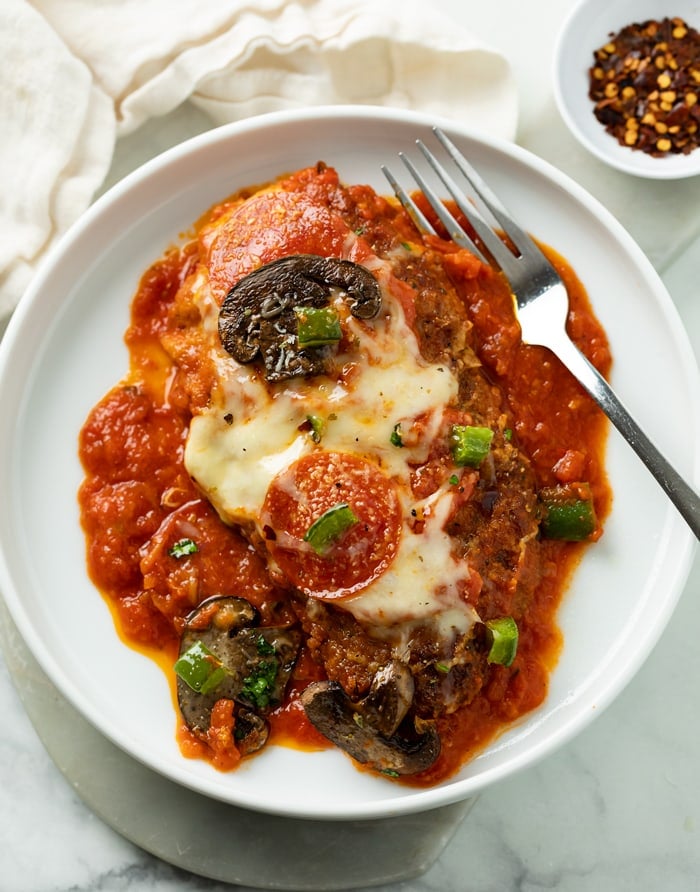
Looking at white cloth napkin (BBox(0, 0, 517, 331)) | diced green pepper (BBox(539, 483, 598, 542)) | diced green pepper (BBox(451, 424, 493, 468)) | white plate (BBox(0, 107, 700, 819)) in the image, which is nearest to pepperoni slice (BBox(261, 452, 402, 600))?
diced green pepper (BBox(451, 424, 493, 468))

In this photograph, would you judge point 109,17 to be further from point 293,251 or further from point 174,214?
point 293,251

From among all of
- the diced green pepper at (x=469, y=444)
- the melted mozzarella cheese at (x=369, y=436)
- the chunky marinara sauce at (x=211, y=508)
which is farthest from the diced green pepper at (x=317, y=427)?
the chunky marinara sauce at (x=211, y=508)

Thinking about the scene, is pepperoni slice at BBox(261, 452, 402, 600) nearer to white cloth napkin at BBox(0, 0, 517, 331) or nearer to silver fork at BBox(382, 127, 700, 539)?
silver fork at BBox(382, 127, 700, 539)

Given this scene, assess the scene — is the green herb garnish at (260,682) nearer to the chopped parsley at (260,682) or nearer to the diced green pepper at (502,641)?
the chopped parsley at (260,682)

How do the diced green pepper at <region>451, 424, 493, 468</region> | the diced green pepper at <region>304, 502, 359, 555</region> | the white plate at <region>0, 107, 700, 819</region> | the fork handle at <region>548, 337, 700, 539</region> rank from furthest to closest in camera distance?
the white plate at <region>0, 107, 700, 819</region> < the fork handle at <region>548, 337, 700, 539</region> < the diced green pepper at <region>451, 424, 493, 468</region> < the diced green pepper at <region>304, 502, 359, 555</region>

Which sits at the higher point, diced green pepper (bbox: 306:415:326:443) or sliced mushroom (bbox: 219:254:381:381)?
sliced mushroom (bbox: 219:254:381:381)
